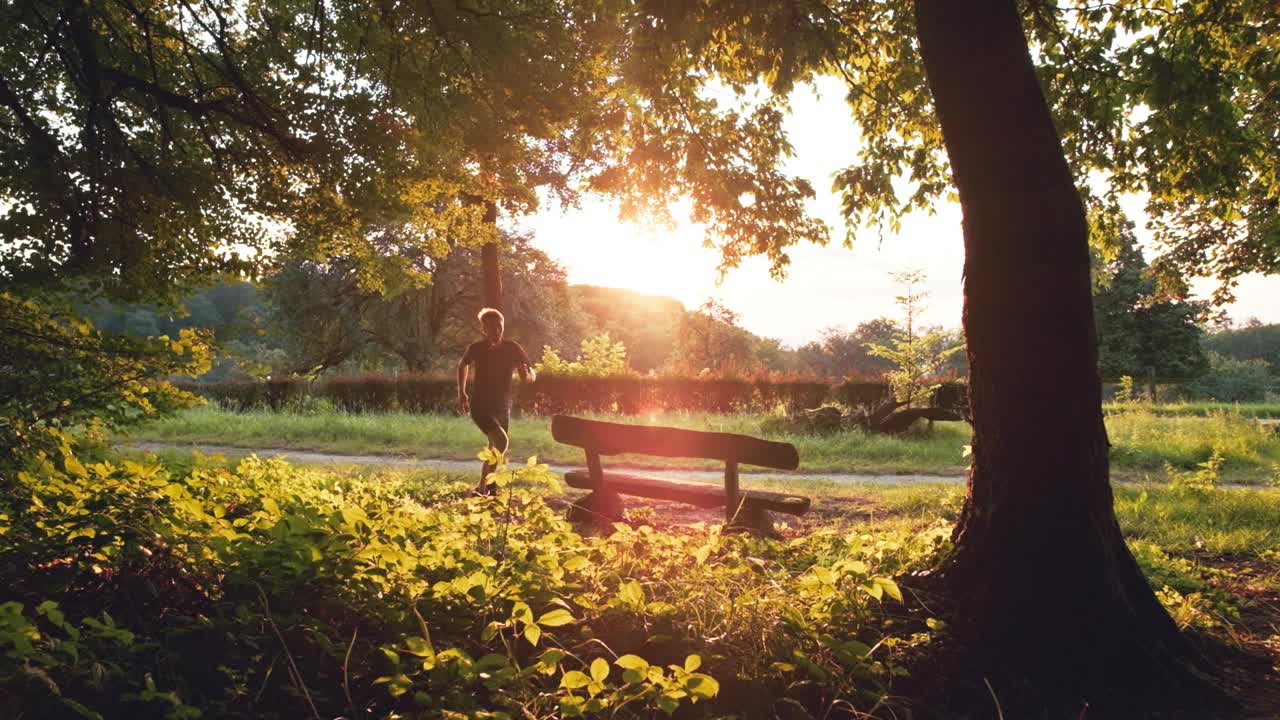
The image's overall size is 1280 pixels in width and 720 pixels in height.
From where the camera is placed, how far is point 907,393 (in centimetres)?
1522

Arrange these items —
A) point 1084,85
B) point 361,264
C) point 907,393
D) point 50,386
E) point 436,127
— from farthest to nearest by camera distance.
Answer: point 907,393 < point 361,264 < point 436,127 < point 1084,85 < point 50,386

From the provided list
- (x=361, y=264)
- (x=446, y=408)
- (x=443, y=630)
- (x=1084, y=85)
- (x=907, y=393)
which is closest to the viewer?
(x=443, y=630)

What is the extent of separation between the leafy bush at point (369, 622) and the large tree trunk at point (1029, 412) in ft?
1.75

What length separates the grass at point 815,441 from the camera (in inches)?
472

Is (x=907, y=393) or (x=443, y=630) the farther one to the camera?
→ (x=907, y=393)

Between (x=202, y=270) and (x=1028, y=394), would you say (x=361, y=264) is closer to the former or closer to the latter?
(x=202, y=270)

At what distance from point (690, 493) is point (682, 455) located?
70 centimetres

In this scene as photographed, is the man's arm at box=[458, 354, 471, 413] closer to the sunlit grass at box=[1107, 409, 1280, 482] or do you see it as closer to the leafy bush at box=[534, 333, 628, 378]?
the sunlit grass at box=[1107, 409, 1280, 482]

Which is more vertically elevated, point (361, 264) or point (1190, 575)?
point (361, 264)

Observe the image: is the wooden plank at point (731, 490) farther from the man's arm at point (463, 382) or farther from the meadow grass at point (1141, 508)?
the man's arm at point (463, 382)

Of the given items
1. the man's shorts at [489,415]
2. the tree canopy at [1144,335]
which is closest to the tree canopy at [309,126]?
the man's shorts at [489,415]

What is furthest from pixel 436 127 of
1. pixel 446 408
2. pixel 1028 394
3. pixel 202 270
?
pixel 446 408

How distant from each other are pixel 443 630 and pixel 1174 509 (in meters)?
7.87

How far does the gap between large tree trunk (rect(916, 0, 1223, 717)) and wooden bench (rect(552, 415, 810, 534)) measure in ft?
7.92
